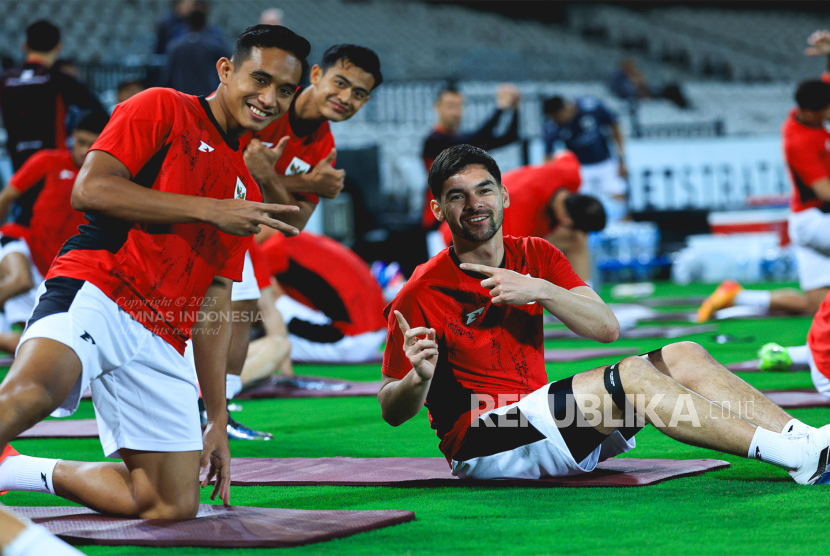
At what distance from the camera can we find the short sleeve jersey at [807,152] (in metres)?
7.32

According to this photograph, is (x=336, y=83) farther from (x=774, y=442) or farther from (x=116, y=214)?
(x=774, y=442)

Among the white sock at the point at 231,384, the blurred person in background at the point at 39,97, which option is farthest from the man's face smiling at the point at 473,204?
the blurred person in background at the point at 39,97

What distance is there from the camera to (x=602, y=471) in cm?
334

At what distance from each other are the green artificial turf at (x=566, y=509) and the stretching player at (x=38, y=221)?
2659 millimetres

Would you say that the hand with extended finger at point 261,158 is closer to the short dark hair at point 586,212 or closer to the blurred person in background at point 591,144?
the short dark hair at point 586,212

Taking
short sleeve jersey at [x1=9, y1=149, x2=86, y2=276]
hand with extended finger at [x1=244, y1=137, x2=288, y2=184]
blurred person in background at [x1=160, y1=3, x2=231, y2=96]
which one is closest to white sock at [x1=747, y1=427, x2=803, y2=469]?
hand with extended finger at [x1=244, y1=137, x2=288, y2=184]

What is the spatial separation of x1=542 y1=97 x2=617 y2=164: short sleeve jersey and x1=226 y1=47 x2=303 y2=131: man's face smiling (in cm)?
935

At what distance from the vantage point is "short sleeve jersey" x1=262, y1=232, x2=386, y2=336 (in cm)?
685

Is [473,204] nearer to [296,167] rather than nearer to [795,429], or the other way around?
[795,429]

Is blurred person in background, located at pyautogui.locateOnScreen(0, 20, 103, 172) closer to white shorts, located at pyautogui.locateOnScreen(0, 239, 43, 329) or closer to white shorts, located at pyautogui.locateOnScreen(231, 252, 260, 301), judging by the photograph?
white shorts, located at pyautogui.locateOnScreen(0, 239, 43, 329)

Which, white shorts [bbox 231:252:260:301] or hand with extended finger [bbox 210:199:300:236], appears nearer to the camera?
hand with extended finger [bbox 210:199:300:236]

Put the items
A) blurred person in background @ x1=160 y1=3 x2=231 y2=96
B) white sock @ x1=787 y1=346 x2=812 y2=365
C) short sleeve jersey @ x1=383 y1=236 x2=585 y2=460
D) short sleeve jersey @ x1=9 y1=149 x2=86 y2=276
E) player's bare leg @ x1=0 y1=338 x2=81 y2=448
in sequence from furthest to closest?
blurred person in background @ x1=160 y1=3 x2=231 y2=96 < short sleeve jersey @ x1=9 y1=149 x2=86 y2=276 < white sock @ x1=787 y1=346 x2=812 y2=365 < short sleeve jersey @ x1=383 y1=236 x2=585 y2=460 < player's bare leg @ x1=0 y1=338 x2=81 y2=448

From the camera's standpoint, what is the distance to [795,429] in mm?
2926

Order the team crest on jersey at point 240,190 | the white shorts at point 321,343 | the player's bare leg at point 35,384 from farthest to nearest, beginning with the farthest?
the white shorts at point 321,343 < the team crest on jersey at point 240,190 < the player's bare leg at point 35,384
